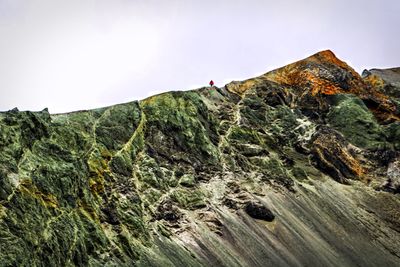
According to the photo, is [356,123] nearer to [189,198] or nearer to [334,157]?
[334,157]

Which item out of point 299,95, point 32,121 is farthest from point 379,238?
point 32,121

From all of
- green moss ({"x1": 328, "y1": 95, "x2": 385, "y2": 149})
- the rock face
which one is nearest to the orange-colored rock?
the rock face

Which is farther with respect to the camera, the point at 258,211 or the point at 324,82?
the point at 324,82

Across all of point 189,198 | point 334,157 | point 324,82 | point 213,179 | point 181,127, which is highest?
point 324,82

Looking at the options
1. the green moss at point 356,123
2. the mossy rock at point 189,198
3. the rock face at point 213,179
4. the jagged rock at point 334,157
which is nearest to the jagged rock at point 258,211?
the rock face at point 213,179

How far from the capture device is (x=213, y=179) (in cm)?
7569

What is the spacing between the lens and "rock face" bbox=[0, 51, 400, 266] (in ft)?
175

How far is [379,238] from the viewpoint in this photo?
7881 cm

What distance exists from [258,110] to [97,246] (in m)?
48.9

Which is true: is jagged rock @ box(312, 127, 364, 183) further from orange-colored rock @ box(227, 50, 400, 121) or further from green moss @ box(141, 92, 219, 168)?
green moss @ box(141, 92, 219, 168)

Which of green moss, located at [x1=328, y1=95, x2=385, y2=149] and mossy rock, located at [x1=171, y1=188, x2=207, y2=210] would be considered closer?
mossy rock, located at [x1=171, y1=188, x2=207, y2=210]

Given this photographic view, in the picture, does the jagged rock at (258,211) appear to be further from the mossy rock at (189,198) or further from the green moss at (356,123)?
the green moss at (356,123)

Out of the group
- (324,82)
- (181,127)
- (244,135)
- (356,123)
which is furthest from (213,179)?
(324,82)

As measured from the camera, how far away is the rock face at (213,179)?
5344 centimetres
